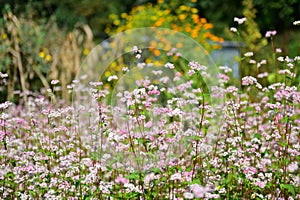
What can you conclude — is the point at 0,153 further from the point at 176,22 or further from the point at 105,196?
the point at 176,22

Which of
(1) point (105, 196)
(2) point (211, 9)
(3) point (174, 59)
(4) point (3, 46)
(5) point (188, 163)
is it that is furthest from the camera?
(2) point (211, 9)

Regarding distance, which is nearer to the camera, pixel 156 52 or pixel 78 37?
pixel 156 52

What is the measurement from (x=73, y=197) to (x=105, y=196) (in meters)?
0.22

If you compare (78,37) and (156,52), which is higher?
(78,37)

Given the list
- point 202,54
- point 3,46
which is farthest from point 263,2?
point 3,46

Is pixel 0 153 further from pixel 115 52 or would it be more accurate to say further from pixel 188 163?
pixel 115 52

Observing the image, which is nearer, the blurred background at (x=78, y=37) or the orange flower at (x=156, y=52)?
the blurred background at (x=78, y=37)

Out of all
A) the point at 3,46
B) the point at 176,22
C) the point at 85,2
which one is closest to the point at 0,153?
the point at 3,46

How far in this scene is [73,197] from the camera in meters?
3.14

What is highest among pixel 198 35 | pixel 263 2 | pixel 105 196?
pixel 263 2

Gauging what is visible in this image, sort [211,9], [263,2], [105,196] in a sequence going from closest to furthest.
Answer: [105,196]
[263,2]
[211,9]

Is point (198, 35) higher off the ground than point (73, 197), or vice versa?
point (198, 35)

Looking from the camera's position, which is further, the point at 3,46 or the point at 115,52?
the point at 115,52

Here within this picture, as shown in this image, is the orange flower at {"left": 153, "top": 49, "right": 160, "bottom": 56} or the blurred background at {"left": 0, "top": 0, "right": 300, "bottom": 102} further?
the orange flower at {"left": 153, "top": 49, "right": 160, "bottom": 56}
